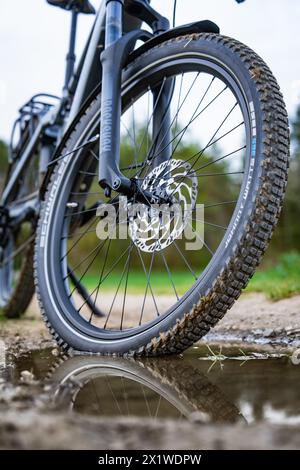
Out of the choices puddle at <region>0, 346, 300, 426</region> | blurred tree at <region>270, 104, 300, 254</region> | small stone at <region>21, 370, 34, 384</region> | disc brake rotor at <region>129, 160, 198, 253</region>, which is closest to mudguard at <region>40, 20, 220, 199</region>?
disc brake rotor at <region>129, 160, 198, 253</region>

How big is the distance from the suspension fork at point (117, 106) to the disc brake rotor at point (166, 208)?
6 cm

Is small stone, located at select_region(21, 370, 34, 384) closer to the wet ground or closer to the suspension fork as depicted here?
the wet ground

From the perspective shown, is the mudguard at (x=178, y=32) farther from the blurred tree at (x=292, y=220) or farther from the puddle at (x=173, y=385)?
the blurred tree at (x=292, y=220)

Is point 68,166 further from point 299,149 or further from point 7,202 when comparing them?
point 299,149

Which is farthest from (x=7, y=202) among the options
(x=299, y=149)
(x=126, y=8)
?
(x=299, y=149)

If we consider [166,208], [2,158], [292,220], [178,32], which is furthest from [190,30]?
[2,158]

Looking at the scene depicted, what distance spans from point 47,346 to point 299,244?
1679cm

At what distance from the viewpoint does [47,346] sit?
2082 millimetres

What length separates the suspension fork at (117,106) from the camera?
190 centimetres

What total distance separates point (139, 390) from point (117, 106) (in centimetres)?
112

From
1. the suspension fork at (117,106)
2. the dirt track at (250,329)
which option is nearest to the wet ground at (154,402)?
the dirt track at (250,329)

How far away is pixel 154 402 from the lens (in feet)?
3.65

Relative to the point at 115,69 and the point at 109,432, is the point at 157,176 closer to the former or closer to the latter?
the point at 115,69

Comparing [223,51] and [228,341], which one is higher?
[223,51]
